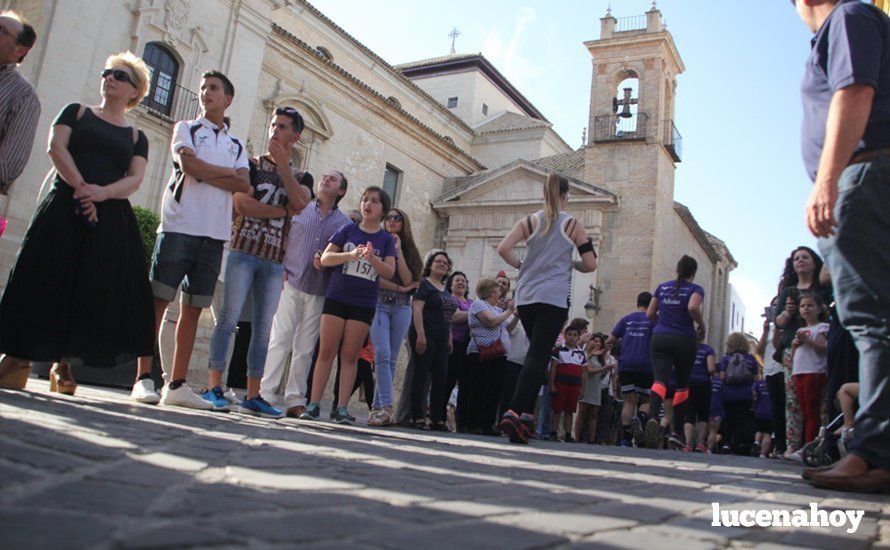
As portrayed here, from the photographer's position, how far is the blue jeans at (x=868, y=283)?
3012 millimetres

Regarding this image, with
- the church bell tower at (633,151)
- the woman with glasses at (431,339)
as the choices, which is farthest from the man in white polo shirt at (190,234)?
the church bell tower at (633,151)

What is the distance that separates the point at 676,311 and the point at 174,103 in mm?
15076

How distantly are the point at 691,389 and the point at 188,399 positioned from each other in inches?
318

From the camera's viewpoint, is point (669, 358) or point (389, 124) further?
point (389, 124)

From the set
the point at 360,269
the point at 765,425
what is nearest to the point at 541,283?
the point at 360,269

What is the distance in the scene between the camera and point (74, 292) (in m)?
4.21

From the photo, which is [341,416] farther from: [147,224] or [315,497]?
[147,224]

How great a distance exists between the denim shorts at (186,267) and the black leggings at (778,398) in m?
6.05

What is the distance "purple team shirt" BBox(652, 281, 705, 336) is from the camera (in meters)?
7.64

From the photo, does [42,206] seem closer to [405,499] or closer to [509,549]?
[405,499]

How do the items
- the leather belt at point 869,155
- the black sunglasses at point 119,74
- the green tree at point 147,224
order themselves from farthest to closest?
the green tree at point 147,224, the black sunglasses at point 119,74, the leather belt at point 869,155

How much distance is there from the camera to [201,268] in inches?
193

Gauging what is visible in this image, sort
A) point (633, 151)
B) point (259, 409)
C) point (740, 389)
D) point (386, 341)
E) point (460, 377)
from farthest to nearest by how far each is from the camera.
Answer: point (633, 151) < point (740, 389) < point (460, 377) < point (386, 341) < point (259, 409)

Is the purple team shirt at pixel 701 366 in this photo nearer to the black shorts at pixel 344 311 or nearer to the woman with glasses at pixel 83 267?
the black shorts at pixel 344 311
